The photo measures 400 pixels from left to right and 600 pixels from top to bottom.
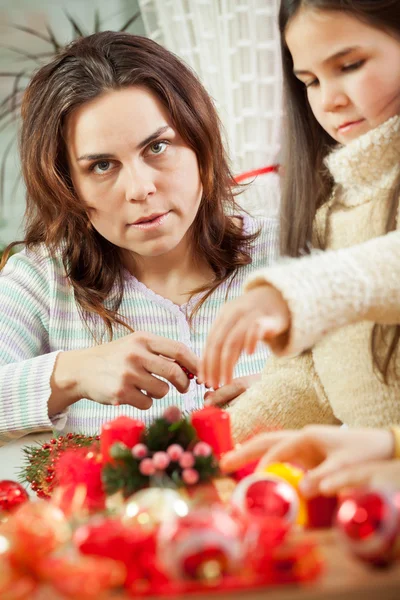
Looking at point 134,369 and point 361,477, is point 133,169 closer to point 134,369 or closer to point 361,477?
point 134,369

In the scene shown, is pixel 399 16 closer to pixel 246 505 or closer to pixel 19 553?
pixel 246 505

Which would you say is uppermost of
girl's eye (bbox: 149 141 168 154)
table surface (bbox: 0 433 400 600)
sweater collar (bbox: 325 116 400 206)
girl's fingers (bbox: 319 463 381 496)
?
sweater collar (bbox: 325 116 400 206)

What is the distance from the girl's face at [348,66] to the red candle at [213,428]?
0.39m

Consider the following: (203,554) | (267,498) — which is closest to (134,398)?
(267,498)

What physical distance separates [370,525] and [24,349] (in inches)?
48.2

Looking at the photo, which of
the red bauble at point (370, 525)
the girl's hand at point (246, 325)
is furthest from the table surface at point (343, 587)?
the girl's hand at point (246, 325)

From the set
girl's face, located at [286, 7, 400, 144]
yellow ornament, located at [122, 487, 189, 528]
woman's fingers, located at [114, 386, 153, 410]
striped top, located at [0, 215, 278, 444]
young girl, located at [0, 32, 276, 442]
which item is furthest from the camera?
striped top, located at [0, 215, 278, 444]

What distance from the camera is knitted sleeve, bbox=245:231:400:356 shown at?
67cm

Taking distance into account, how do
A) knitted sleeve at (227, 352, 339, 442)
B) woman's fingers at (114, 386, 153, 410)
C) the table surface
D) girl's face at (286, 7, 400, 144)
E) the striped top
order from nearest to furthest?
1. the table surface
2. girl's face at (286, 7, 400, 144)
3. knitted sleeve at (227, 352, 339, 442)
4. woman's fingers at (114, 386, 153, 410)
5. the striped top

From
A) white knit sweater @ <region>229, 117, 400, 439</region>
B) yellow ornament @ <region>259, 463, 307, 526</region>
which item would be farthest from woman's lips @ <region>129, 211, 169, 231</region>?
yellow ornament @ <region>259, 463, 307, 526</region>

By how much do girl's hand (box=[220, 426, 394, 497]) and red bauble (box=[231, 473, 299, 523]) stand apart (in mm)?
30

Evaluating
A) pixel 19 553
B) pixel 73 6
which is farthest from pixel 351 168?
pixel 73 6

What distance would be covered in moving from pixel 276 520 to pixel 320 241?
1.91ft

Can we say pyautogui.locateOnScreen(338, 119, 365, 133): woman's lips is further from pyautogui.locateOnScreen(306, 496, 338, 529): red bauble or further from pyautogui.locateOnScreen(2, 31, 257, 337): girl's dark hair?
pyautogui.locateOnScreen(2, 31, 257, 337): girl's dark hair
